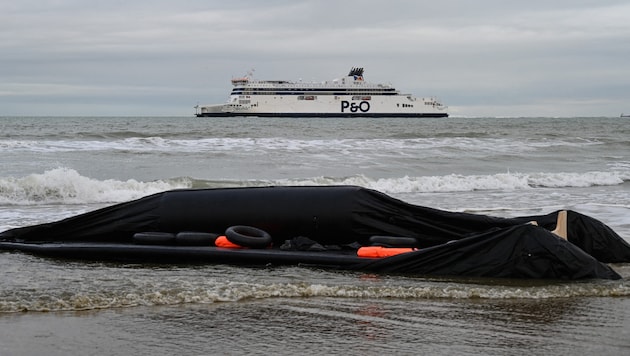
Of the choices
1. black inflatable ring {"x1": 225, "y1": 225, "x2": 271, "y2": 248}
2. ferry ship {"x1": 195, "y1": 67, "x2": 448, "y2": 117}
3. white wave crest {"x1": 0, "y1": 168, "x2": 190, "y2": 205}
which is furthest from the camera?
ferry ship {"x1": 195, "y1": 67, "x2": 448, "y2": 117}

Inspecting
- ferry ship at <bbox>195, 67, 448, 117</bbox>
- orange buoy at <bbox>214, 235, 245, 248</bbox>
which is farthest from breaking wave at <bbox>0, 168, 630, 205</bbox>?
ferry ship at <bbox>195, 67, 448, 117</bbox>

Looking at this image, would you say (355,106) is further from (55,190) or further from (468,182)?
(55,190)

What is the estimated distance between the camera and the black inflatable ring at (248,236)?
6738 millimetres

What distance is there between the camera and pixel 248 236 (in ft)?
22.6

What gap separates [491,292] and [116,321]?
2.62 m

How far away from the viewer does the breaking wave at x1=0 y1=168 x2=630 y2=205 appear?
13688mm

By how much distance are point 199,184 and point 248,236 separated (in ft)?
33.3

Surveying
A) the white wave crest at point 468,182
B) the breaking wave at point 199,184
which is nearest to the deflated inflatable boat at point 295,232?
the breaking wave at point 199,184

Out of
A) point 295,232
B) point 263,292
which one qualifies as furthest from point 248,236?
point 263,292

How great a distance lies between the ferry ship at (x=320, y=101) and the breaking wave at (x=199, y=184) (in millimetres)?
77630

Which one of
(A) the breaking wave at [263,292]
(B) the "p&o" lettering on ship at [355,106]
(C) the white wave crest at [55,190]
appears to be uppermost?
(B) the "p&o" lettering on ship at [355,106]

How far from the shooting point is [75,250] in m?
6.89

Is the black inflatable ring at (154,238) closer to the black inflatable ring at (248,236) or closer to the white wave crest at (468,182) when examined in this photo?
the black inflatable ring at (248,236)

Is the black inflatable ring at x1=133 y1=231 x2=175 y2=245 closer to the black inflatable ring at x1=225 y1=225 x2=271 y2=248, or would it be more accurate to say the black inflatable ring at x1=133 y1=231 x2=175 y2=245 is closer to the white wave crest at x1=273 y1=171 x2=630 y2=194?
the black inflatable ring at x1=225 y1=225 x2=271 y2=248
